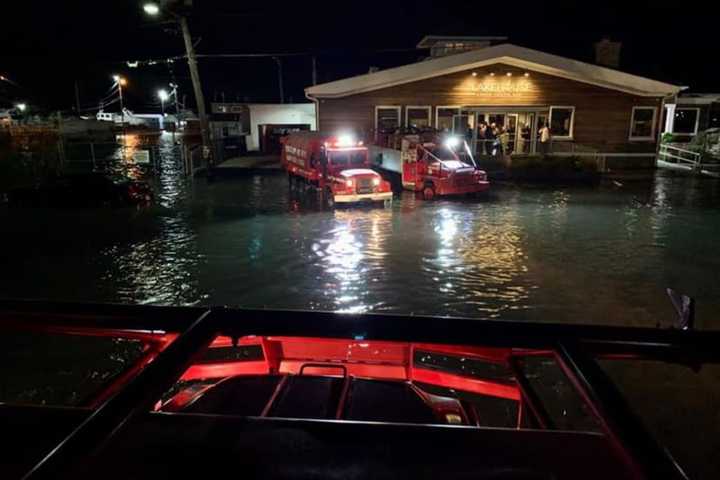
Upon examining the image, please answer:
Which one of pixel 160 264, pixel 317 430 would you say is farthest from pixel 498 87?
pixel 317 430

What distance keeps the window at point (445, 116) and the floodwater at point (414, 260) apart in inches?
423

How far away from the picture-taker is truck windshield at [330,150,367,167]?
20.2 m

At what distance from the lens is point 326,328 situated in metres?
2.17

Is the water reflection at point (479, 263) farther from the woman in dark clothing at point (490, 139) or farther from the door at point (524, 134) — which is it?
the door at point (524, 134)

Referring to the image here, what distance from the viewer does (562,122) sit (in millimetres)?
29750

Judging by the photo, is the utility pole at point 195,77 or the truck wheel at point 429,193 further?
the utility pole at point 195,77

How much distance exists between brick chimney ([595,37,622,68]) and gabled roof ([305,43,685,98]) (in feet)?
12.6

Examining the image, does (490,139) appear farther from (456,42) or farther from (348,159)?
(348,159)

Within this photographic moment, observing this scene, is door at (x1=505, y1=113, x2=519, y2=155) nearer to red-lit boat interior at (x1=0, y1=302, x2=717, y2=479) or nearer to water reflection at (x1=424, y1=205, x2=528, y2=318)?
water reflection at (x1=424, y1=205, x2=528, y2=318)

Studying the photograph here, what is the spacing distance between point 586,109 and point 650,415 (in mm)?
26864

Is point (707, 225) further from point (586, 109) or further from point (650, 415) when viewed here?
point (586, 109)

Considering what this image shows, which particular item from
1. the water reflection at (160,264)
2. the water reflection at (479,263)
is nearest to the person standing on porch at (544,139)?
the water reflection at (479,263)

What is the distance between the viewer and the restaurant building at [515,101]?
28.2 m

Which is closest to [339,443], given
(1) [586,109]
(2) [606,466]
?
(2) [606,466]
